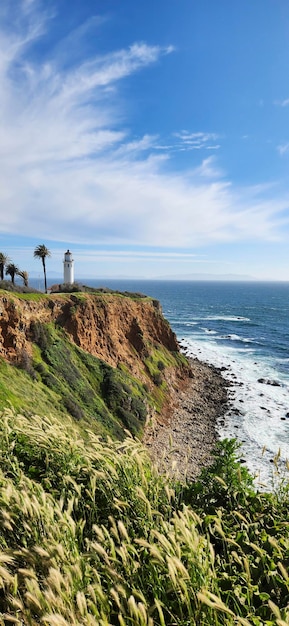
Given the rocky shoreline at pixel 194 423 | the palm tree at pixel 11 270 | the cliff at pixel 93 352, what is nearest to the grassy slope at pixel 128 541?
the cliff at pixel 93 352

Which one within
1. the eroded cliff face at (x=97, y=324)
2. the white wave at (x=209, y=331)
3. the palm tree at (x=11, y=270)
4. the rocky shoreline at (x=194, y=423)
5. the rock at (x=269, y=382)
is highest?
the palm tree at (x=11, y=270)

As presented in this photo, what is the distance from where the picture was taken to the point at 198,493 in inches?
293

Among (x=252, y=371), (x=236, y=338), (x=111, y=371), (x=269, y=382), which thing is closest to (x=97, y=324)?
(x=111, y=371)

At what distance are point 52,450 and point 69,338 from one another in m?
35.8

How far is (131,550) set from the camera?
4.83 metres

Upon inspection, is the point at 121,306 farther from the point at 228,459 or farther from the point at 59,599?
the point at 59,599

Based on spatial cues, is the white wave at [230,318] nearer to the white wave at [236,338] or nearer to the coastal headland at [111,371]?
the white wave at [236,338]

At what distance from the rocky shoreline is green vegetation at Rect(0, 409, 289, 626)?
77.2 ft

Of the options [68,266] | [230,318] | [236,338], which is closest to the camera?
[68,266]

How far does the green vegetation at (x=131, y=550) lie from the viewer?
3.91 meters

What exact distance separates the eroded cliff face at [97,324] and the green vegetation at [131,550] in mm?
26974

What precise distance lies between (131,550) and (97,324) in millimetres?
42858

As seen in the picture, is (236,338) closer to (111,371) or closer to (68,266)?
(68,266)

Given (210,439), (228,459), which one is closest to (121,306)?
(210,439)
